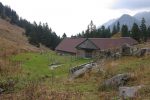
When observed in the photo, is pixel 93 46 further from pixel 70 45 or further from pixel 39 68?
pixel 39 68

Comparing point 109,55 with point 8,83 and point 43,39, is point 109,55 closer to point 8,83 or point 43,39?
point 8,83

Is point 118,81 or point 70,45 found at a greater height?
point 70,45

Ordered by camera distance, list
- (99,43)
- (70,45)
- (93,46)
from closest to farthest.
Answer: (93,46)
(99,43)
(70,45)

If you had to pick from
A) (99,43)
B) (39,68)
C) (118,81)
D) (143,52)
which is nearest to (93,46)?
(99,43)

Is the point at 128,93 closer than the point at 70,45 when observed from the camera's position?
Yes

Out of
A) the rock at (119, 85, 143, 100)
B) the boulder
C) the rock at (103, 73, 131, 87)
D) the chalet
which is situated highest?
the chalet

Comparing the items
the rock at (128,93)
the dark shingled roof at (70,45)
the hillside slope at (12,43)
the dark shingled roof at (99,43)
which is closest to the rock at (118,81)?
the rock at (128,93)

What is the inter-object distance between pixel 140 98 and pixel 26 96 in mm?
5478

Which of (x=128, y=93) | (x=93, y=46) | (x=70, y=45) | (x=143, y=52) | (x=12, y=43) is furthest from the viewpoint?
(x=12, y=43)

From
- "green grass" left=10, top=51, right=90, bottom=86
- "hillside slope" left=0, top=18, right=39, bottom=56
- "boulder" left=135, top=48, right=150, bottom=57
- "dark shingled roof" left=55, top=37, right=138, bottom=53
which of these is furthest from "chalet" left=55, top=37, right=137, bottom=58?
"boulder" left=135, top=48, right=150, bottom=57

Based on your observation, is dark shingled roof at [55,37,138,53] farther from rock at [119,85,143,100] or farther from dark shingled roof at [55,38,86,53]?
rock at [119,85,143,100]

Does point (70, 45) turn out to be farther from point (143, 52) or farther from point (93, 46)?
point (143, 52)

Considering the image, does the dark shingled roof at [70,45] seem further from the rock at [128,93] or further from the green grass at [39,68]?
the rock at [128,93]

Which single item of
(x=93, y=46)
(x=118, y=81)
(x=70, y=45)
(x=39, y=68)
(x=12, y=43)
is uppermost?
(x=12, y=43)
